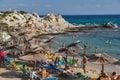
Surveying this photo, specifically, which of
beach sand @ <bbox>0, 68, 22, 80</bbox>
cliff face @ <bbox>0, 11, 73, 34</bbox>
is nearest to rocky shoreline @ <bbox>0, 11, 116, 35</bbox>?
cliff face @ <bbox>0, 11, 73, 34</bbox>

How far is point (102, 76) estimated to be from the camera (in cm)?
1878

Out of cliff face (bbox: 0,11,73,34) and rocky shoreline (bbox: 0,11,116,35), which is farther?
cliff face (bbox: 0,11,73,34)

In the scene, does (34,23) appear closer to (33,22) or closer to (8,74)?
(33,22)

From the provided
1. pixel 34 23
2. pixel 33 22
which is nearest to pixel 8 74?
pixel 34 23

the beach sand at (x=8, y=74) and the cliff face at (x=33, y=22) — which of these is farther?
the cliff face at (x=33, y=22)

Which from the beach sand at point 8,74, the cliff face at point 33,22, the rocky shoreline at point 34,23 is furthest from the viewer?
the cliff face at point 33,22

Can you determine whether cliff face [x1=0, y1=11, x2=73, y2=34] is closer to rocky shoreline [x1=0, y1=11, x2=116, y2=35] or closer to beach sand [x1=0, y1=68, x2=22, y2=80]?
rocky shoreline [x1=0, y1=11, x2=116, y2=35]

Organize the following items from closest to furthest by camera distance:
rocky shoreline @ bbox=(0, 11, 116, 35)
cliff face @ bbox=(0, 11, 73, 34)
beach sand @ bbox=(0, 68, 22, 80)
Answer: beach sand @ bbox=(0, 68, 22, 80) → rocky shoreline @ bbox=(0, 11, 116, 35) → cliff face @ bbox=(0, 11, 73, 34)

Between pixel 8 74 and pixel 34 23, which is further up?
pixel 34 23

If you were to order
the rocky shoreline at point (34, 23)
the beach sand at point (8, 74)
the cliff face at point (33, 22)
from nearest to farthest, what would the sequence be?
the beach sand at point (8, 74) → the rocky shoreline at point (34, 23) → the cliff face at point (33, 22)

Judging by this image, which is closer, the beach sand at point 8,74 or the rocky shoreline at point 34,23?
the beach sand at point 8,74

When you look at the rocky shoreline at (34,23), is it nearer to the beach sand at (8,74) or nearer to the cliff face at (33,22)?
the cliff face at (33,22)

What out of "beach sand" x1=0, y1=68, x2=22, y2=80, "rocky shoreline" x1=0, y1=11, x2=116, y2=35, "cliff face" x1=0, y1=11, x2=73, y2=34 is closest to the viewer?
"beach sand" x1=0, y1=68, x2=22, y2=80

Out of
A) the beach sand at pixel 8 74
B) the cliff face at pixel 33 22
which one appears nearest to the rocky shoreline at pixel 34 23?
the cliff face at pixel 33 22
